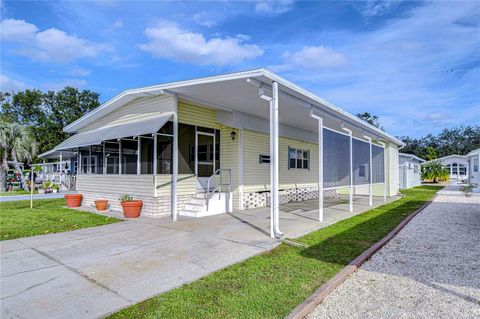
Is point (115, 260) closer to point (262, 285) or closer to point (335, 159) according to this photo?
point (262, 285)

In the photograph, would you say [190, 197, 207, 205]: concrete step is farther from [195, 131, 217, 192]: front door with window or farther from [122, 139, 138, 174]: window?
[122, 139, 138, 174]: window

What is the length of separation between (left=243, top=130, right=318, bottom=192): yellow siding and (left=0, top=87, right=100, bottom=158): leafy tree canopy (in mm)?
35979

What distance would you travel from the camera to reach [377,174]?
43.0 feet

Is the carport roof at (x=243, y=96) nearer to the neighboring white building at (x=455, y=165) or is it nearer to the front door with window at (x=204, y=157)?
the front door with window at (x=204, y=157)

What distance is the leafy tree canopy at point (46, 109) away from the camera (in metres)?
39.3

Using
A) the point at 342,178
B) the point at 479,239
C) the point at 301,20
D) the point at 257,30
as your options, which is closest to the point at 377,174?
the point at 342,178

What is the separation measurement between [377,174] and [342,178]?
422 centimetres

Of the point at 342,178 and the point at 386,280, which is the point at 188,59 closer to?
the point at 342,178

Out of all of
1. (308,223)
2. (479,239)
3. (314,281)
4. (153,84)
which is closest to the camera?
(314,281)

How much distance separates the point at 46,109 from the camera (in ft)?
136

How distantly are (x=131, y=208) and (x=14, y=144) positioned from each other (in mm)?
17381

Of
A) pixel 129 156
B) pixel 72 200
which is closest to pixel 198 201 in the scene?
pixel 129 156

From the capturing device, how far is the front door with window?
34.1 ft

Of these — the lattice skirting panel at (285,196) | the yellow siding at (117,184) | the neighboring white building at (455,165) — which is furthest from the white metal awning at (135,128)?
the neighboring white building at (455,165)
